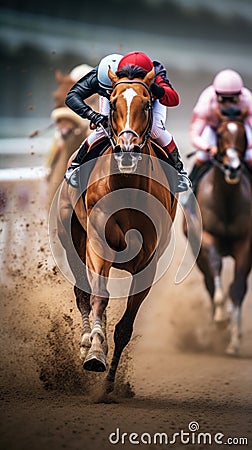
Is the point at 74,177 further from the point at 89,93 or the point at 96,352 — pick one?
the point at 96,352

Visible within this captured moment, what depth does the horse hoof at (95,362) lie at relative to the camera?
408cm

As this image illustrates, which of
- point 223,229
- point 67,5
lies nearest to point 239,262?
point 223,229

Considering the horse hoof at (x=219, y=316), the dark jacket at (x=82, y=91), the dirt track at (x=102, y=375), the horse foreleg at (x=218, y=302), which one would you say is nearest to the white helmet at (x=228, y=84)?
the horse foreleg at (x=218, y=302)

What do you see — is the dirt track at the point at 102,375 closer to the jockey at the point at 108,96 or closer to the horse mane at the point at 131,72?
the jockey at the point at 108,96

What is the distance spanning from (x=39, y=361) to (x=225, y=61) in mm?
6180

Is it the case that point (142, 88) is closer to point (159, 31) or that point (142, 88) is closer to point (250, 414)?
point (250, 414)

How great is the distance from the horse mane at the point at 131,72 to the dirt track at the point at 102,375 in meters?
1.37

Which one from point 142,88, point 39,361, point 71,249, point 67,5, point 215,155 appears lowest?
point 39,361

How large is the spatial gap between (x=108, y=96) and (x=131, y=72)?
12.2 inches

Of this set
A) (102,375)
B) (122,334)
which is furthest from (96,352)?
(102,375)

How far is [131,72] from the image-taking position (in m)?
4.28

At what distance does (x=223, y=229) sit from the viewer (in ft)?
21.6

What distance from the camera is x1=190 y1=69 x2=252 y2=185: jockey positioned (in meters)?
6.50

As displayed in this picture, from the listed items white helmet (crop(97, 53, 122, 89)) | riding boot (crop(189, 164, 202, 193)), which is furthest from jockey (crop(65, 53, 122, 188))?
Result: riding boot (crop(189, 164, 202, 193))
